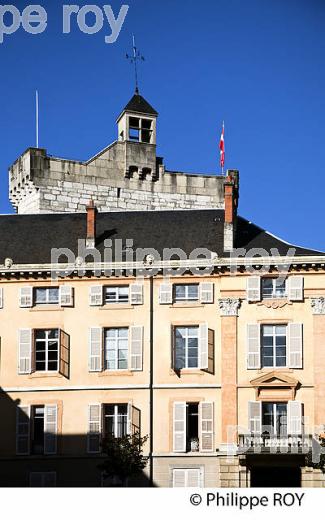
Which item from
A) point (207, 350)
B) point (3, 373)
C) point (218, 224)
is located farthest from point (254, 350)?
point (3, 373)

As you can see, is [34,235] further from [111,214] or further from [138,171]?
[138,171]

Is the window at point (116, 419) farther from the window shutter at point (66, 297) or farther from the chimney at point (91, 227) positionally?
the chimney at point (91, 227)

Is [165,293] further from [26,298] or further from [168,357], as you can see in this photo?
[26,298]

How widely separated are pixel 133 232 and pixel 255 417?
9.96 m

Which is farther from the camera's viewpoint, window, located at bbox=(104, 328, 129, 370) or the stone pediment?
window, located at bbox=(104, 328, 129, 370)

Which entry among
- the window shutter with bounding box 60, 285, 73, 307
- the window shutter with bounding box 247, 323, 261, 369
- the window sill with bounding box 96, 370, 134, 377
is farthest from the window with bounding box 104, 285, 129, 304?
the window shutter with bounding box 247, 323, 261, 369

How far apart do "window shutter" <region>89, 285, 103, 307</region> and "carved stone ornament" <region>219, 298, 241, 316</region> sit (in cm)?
497

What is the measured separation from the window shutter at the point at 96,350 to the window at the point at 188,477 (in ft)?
17.4

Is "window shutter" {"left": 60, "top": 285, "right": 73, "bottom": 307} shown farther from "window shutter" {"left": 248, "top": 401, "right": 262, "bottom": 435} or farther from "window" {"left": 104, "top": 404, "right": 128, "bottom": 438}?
"window shutter" {"left": 248, "top": 401, "right": 262, "bottom": 435}

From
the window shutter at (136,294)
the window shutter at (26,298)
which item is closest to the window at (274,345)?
the window shutter at (136,294)

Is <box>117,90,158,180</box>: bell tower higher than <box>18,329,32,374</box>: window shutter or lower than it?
higher

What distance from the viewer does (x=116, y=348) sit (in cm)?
5709

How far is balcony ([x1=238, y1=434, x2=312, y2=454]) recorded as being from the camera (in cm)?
5441

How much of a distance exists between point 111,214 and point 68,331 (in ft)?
22.2
